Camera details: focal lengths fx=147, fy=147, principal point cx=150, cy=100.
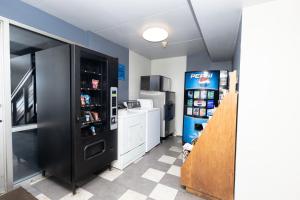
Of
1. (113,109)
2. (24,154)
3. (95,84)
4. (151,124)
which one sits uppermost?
(95,84)

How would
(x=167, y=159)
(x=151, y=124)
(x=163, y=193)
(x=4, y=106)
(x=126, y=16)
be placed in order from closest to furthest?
(x=4, y=106) → (x=163, y=193) → (x=126, y=16) → (x=167, y=159) → (x=151, y=124)

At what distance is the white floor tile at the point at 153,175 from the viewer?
2.13 m

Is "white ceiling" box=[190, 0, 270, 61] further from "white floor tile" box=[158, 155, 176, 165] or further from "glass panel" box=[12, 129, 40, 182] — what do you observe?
"glass panel" box=[12, 129, 40, 182]

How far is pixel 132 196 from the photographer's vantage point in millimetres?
1766

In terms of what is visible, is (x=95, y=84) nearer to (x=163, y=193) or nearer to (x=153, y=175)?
(x=153, y=175)

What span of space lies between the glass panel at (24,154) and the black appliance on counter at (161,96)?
2444mm

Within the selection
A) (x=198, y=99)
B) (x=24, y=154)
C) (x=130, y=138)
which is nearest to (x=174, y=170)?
(x=130, y=138)

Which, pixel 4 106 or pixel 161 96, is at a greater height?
pixel 161 96

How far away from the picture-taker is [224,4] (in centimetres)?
146

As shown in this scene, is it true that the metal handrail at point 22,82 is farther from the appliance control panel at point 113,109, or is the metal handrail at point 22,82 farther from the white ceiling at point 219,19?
the white ceiling at point 219,19

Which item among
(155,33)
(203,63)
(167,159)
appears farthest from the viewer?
(203,63)

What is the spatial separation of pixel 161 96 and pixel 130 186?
7.13 feet

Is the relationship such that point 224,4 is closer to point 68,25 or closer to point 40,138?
point 68,25

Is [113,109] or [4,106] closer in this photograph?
[4,106]
